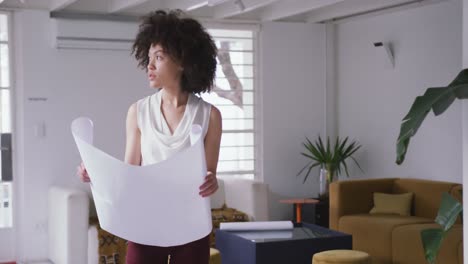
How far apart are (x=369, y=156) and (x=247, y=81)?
1.46 metres

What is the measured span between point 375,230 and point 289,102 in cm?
222

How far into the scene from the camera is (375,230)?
618cm

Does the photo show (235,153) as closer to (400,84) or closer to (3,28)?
(400,84)

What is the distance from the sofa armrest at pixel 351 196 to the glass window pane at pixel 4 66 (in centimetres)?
307

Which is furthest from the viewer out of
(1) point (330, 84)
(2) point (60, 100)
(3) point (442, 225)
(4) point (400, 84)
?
(1) point (330, 84)

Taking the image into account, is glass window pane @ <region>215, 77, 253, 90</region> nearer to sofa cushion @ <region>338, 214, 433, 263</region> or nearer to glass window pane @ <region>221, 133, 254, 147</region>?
glass window pane @ <region>221, 133, 254, 147</region>

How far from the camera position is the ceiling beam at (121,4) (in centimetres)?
654

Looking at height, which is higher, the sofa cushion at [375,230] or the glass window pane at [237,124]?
the glass window pane at [237,124]

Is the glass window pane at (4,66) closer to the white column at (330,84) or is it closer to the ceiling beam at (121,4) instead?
the ceiling beam at (121,4)

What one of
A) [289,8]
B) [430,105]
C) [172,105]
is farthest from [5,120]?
[172,105]

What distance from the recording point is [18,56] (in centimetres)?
691

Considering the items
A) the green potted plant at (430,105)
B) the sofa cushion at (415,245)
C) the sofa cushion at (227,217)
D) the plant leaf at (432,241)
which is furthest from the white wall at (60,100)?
the green potted plant at (430,105)

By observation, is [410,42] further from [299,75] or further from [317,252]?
[317,252]

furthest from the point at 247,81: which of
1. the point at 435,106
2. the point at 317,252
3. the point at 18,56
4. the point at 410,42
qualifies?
the point at 435,106
